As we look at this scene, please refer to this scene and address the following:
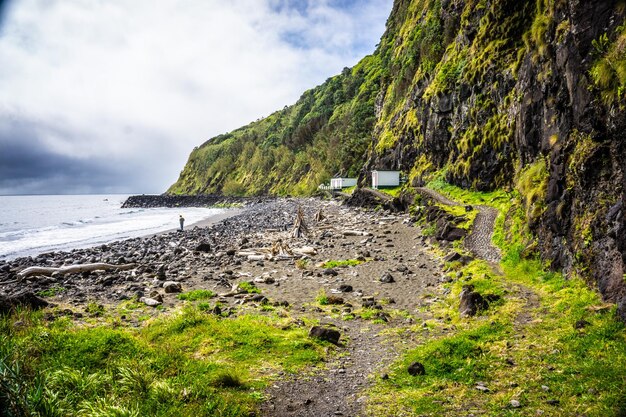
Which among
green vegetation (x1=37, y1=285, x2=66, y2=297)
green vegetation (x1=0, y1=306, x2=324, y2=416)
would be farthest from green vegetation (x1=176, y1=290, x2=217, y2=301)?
green vegetation (x1=37, y1=285, x2=66, y2=297)

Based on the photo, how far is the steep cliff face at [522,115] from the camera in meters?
A: 9.86

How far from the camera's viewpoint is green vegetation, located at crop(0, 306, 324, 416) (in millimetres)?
5344

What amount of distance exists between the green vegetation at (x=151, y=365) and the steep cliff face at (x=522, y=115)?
8372 millimetres

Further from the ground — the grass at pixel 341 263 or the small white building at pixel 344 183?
the small white building at pixel 344 183

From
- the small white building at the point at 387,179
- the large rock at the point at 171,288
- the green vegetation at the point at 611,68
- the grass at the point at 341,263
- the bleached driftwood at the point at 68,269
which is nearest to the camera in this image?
the green vegetation at the point at 611,68

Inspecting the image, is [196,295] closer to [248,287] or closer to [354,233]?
[248,287]

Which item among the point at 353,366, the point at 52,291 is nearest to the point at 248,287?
the point at 353,366

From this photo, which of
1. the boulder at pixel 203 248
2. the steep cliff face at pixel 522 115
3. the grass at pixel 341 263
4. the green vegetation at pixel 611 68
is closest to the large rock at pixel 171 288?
the grass at pixel 341 263

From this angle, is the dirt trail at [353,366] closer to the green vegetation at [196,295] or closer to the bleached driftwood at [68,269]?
the green vegetation at [196,295]

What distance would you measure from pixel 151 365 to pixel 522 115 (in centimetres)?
2390

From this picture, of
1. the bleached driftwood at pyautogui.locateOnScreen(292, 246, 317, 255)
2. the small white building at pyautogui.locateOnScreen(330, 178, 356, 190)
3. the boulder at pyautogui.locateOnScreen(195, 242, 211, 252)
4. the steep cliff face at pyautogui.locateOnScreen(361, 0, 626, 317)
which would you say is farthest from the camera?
the small white building at pyautogui.locateOnScreen(330, 178, 356, 190)

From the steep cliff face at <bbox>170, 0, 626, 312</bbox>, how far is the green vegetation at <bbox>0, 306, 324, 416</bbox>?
8.37 meters

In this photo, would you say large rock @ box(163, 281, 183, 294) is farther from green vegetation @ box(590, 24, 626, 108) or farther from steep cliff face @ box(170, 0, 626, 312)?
green vegetation @ box(590, 24, 626, 108)

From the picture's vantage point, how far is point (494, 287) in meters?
12.1
